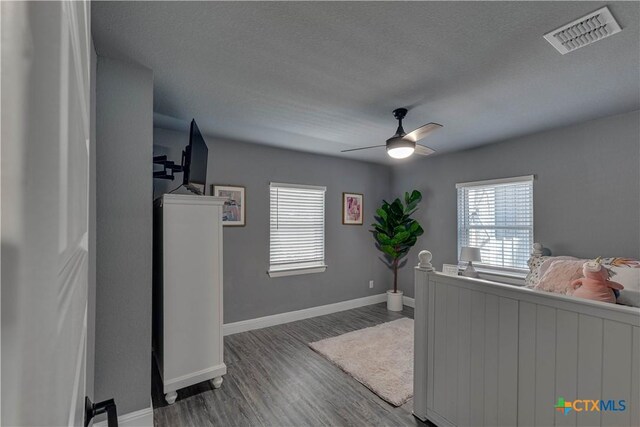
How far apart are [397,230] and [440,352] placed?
2.80 metres

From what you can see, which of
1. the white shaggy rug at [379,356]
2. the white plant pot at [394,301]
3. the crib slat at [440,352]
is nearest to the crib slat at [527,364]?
the crib slat at [440,352]

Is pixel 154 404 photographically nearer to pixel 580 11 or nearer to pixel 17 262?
pixel 17 262

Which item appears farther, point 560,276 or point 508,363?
point 560,276

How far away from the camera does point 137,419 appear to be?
6.49 ft

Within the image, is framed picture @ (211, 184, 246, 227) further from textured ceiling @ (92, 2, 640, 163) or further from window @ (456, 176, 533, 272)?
window @ (456, 176, 533, 272)

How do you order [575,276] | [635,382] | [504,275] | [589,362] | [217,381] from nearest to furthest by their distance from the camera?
[635,382], [589,362], [575,276], [217,381], [504,275]

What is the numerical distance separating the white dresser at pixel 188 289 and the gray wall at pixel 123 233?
211 millimetres

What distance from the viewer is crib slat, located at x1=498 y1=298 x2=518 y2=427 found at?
1.63 metres

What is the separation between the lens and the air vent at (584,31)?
1.54 metres

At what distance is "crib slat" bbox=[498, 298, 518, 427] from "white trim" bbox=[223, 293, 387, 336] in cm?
290

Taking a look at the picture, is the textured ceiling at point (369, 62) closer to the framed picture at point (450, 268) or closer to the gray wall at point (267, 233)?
the gray wall at point (267, 233)

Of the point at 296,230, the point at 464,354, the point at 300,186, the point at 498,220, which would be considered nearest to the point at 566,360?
the point at 464,354

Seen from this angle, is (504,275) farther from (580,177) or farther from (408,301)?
(408,301)

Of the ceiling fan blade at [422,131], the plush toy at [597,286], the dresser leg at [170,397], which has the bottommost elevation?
the dresser leg at [170,397]
